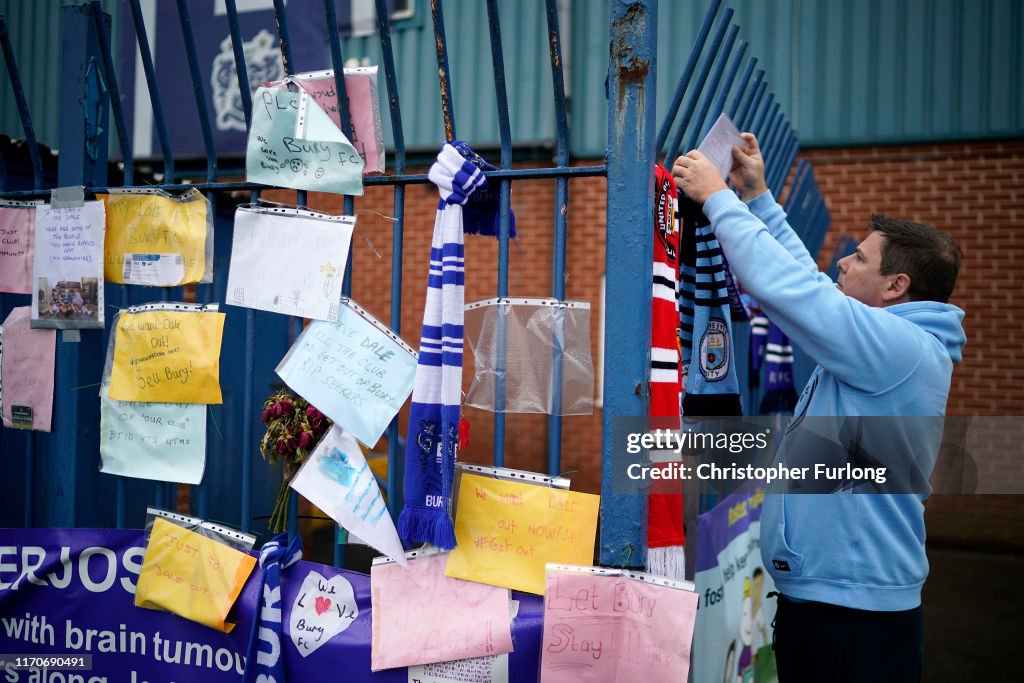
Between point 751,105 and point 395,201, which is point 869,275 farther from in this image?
point 395,201

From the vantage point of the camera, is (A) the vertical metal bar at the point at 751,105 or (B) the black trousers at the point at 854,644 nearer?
(B) the black trousers at the point at 854,644

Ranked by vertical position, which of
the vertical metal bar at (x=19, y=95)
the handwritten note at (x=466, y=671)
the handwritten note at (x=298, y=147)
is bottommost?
the handwritten note at (x=466, y=671)

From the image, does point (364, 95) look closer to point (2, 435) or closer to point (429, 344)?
point (429, 344)

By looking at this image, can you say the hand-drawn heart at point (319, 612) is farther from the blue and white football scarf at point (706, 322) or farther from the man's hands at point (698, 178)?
the man's hands at point (698, 178)

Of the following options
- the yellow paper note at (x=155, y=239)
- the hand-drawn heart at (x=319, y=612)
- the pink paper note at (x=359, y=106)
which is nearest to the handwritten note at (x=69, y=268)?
the yellow paper note at (x=155, y=239)

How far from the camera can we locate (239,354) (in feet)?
14.1

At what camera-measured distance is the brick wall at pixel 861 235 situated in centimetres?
688

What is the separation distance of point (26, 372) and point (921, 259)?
2.69 meters

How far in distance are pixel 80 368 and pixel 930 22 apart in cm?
Answer: 733

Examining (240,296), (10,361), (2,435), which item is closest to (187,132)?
(2,435)

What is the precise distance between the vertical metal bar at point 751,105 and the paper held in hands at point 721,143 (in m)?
0.49

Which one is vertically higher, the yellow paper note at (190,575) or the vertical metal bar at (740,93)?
the vertical metal bar at (740,93)

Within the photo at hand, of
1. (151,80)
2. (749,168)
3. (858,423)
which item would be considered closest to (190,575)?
(151,80)

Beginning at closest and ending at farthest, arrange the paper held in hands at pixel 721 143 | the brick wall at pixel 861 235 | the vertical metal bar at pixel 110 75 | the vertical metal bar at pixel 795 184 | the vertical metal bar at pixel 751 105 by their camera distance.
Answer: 1. the paper held in hands at pixel 721 143
2. the vertical metal bar at pixel 110 75
3. the vertical metal bar at pixel 751 105
4. the vertical metal bar at pixel 795 184
5. the brick wall at pixel 861 235
